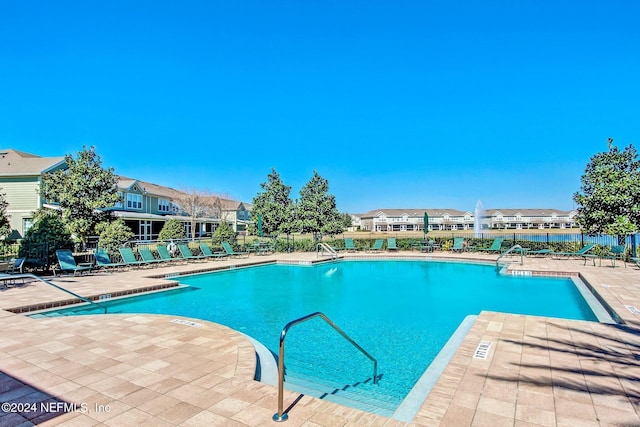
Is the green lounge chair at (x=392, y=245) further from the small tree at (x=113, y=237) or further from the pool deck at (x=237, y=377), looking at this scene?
the pool deck at (x=237, y=377)

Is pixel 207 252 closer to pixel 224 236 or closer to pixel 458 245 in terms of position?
pixel 224 236

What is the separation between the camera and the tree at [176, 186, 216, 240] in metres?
43.7

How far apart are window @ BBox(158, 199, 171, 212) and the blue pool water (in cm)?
2684

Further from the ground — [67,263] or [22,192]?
[22,192]

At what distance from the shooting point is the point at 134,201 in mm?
32906

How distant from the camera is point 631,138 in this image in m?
17.5

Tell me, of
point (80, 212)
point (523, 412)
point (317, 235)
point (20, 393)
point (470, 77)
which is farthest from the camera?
point (317, 235)

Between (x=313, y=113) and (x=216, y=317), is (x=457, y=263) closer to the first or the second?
(x=216, y=317)

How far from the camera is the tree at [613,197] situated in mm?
15242

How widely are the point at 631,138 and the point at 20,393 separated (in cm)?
2391

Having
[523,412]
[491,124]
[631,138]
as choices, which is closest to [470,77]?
[491,124]

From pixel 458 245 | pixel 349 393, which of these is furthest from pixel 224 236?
pixel 349 393

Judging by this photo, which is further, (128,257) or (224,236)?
(224,236)

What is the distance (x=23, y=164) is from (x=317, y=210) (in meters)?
20.6
